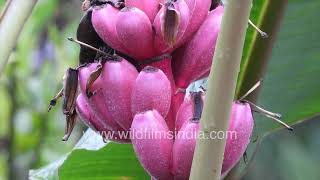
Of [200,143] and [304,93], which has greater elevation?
[200,143]

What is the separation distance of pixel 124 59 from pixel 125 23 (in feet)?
0.15

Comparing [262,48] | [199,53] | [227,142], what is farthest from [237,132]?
[262,48]

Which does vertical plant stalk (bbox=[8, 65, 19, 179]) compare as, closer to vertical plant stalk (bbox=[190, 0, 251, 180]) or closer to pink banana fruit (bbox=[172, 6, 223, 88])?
pink banana fruit (bbox=[172, 6, 223, 88])

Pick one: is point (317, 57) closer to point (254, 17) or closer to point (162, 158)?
point (254, 17)

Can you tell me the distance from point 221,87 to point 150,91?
0.59 ft

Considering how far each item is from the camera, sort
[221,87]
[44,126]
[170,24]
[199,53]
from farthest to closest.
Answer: [44,126] → [199,53] → [170,24] → [221,87]

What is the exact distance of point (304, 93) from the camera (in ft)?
3.46

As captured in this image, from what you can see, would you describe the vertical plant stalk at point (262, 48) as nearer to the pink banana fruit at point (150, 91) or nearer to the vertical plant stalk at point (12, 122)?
the pink banana fruit at point (150, 91)

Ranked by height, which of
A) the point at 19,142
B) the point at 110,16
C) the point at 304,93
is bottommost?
the point at 19,142

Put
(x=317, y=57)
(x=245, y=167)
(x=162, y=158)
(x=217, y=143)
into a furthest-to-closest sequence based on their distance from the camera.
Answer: (x=317, y=57) < (x=245, y=167) < (x=162, y=158) < (x=217, y=143)

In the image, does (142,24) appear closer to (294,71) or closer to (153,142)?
(153,142)

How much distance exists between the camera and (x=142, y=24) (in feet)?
2.19

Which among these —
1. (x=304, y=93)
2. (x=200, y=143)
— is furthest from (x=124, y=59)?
(x=304, y=93)

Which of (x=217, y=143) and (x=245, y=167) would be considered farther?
(x=245, y=167)
